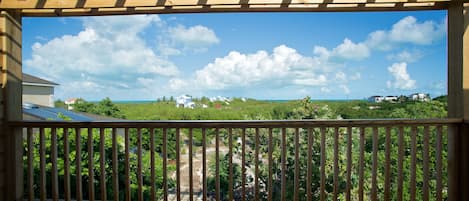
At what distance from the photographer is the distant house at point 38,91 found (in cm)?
307

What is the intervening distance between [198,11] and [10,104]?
1.84m

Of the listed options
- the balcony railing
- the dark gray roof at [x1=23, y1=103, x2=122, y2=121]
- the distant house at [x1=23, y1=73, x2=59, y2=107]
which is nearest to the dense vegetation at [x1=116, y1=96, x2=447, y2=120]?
the balcony railing

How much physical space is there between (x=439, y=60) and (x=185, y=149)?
3.40 metres

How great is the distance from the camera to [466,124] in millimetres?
2279

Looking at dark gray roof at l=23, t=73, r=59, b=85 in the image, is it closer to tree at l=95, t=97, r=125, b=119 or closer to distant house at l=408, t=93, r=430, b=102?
tree at l=95, t=97, r=125, b=119

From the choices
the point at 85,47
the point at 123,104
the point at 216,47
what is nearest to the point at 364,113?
the point at 216,47

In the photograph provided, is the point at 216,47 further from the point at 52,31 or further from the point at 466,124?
the point at 466,124

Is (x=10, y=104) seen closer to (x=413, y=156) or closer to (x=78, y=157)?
(x=78, y=157)

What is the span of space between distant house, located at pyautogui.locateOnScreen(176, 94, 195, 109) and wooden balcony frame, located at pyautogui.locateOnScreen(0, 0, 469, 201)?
49.1 inches

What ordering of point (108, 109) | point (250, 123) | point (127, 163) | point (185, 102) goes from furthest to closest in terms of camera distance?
point (185, 102) < point (108, 109) < point (127, 163) < point (250, 123)

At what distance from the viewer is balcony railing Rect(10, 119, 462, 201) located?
7.57 feet

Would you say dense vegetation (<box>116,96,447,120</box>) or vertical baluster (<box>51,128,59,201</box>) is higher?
dense vegetation (<box>116,96,447,120</box>)

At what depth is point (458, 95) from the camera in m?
2.33

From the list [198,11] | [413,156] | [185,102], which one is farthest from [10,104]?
[413,156]
